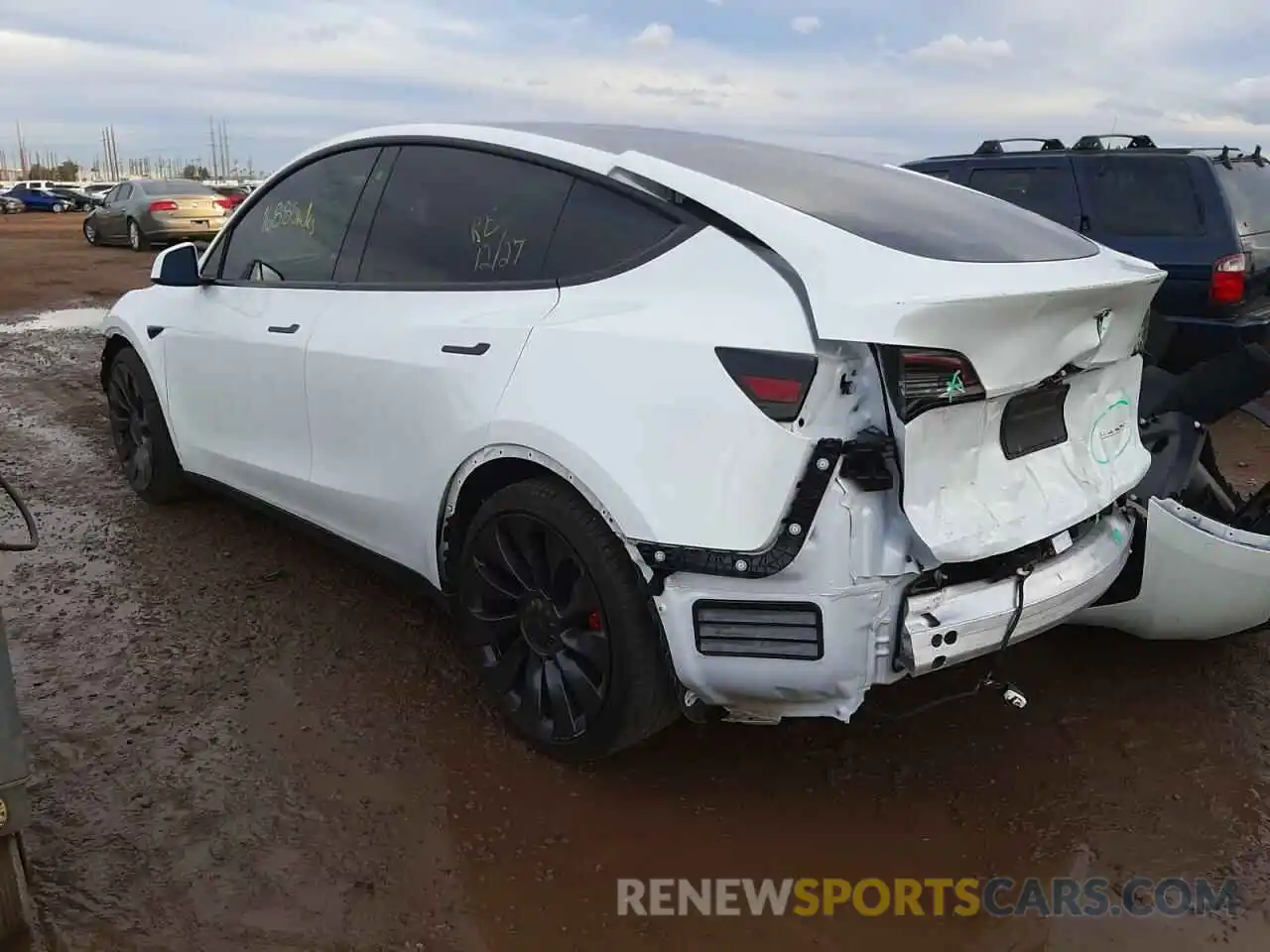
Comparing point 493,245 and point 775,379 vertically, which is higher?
point 493,245

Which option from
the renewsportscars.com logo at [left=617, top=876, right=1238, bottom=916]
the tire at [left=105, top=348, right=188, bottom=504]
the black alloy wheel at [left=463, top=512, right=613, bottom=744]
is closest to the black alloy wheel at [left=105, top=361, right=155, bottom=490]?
the tire at [left=105, top=348, right=188, bottom=504]

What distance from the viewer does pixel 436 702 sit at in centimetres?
326

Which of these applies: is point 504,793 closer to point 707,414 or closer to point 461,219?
point 707,414

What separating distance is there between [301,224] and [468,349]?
1.34m

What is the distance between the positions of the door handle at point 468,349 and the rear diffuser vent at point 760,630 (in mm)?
940

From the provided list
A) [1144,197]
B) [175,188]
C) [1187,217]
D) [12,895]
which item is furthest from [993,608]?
[175,188]

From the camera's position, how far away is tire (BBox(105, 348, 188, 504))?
4648mm

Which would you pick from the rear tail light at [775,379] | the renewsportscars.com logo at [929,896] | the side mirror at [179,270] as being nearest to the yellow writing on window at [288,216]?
the side mirror at [179,270]

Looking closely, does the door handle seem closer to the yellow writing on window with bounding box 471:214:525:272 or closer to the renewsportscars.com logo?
the yellow writing on window with bounding box 471:214:525:272

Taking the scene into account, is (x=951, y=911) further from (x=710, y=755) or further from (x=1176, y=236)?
(x=1176, y=236)

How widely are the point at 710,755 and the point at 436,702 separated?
2.90 ft

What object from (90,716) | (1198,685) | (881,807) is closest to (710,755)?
(881,807)

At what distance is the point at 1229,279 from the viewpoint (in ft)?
21.0

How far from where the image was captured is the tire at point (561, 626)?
253cm
